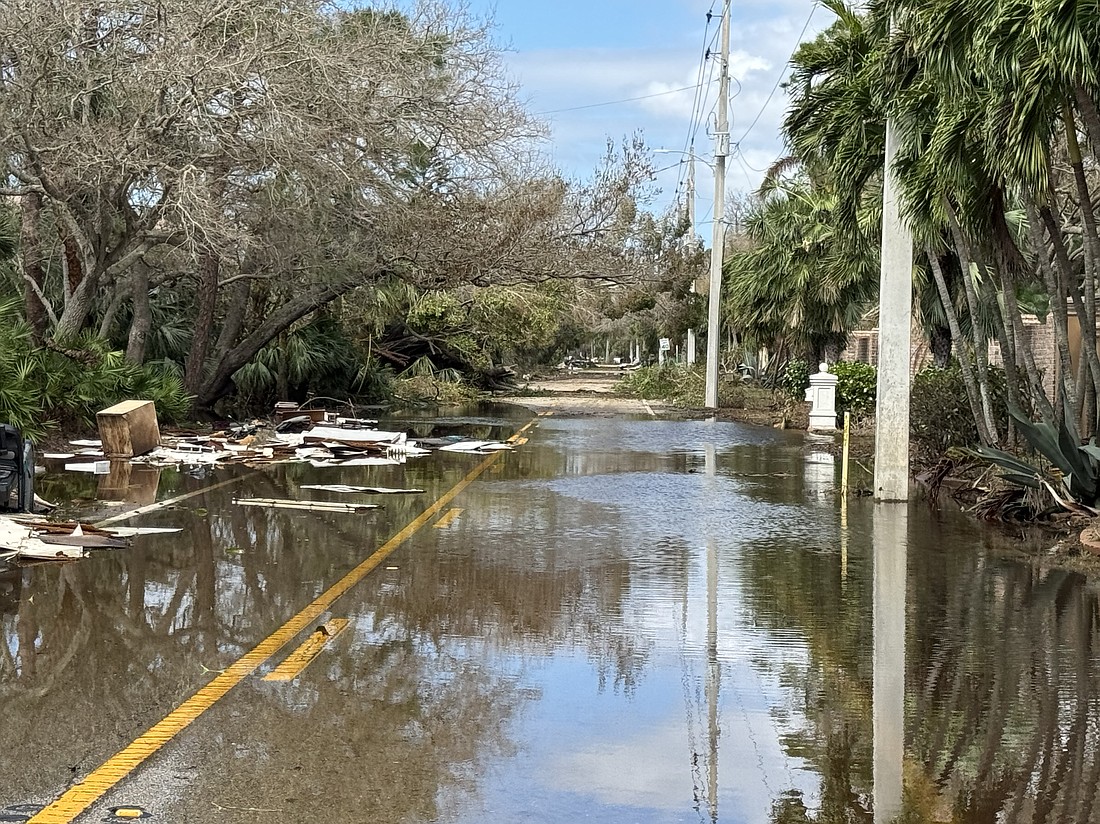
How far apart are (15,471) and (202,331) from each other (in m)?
16.4

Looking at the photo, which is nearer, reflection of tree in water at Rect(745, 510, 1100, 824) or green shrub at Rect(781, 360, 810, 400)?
reflection of tree in water at Rect(745, 510, 1100, 824)

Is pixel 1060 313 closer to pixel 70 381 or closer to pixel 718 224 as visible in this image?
pixel 70 381

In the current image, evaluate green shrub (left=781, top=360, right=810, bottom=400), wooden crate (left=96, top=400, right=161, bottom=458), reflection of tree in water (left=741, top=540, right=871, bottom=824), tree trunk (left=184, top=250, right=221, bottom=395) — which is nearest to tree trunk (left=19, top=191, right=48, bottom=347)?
tree trunk (left=184, top=250, right=221, bottom=395)

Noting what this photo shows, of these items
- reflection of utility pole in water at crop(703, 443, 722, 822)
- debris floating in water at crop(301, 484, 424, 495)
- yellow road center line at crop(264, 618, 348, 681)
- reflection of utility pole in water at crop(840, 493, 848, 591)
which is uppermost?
debris floating in water at crop(301, 484, 424, 495)

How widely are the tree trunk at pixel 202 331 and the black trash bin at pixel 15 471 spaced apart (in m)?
15.1

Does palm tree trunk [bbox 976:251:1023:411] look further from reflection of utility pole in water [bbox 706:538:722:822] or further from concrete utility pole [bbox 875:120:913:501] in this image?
reflection of utility pole in water [bbox 706:538:722:822]

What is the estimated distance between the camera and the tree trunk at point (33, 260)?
24156mm

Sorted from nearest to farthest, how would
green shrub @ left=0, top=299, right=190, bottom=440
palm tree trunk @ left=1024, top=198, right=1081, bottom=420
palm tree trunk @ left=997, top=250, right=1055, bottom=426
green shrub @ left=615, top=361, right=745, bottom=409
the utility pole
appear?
palm tree trunk @ left=1024, top=198, right=1081, bottom=420 < palm tree trunk @ left=997, top=250, right=1055, bottom=426 < green shrub @ left=0, top=299, right=190, bottom=440 < green shrub @ left=615, top=361, right=745, bottom=409 < the utility pole

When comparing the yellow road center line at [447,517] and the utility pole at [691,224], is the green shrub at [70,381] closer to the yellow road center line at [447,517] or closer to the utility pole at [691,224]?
the yellow road center line at [447,517]

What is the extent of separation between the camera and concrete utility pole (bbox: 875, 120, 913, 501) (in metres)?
14.9

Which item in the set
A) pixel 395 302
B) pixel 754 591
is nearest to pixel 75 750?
pixel 754 591

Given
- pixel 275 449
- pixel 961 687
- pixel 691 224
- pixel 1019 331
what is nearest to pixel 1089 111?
pixel 1019 331

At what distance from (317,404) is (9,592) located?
25743 mm

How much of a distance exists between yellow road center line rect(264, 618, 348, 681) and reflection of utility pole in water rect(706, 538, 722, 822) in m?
2.18
